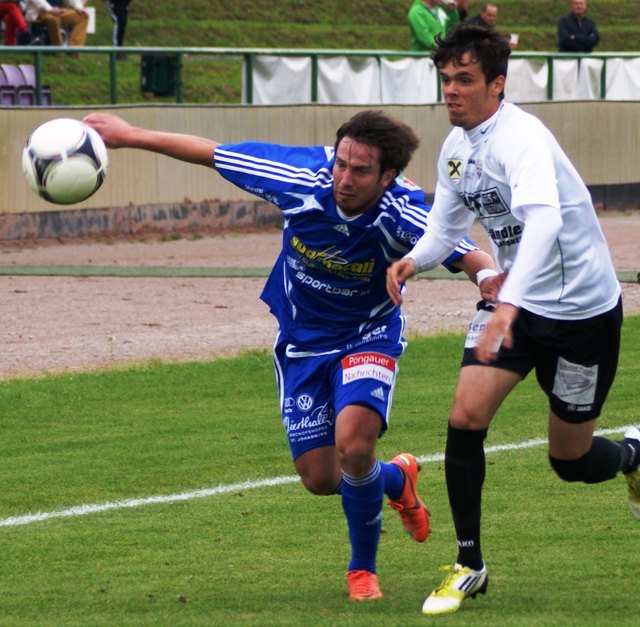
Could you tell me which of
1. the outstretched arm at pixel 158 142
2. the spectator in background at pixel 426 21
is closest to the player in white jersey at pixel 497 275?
the outstretched arm at pixel 158 142

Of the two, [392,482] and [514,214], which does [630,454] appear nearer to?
[392,482]

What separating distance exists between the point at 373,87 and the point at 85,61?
4550 millimetres

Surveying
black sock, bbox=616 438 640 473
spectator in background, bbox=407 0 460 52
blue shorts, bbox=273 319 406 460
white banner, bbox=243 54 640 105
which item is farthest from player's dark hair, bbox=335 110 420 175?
spectator in background, bbox=407 0 460 52

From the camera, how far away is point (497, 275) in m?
6.01

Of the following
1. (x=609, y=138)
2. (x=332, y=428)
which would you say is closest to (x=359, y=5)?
(x=609, y=138)

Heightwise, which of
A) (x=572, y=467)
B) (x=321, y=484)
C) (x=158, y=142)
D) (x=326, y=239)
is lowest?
(x=321, y=484)

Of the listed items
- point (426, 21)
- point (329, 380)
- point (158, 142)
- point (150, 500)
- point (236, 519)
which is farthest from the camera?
point (426, 21)

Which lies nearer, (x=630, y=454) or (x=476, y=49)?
(x=476, y=49)

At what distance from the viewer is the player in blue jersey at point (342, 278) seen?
604 centimetres

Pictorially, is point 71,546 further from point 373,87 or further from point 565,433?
point 373,87

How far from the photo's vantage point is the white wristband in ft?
20.0

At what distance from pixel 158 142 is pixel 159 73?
14.1 metres

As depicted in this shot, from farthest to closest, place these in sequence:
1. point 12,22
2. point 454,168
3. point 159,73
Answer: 1. point 12,22
2. point 159,73
3. point 454,168

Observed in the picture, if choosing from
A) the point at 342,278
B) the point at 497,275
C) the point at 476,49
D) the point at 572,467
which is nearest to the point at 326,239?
the point at 342,278
